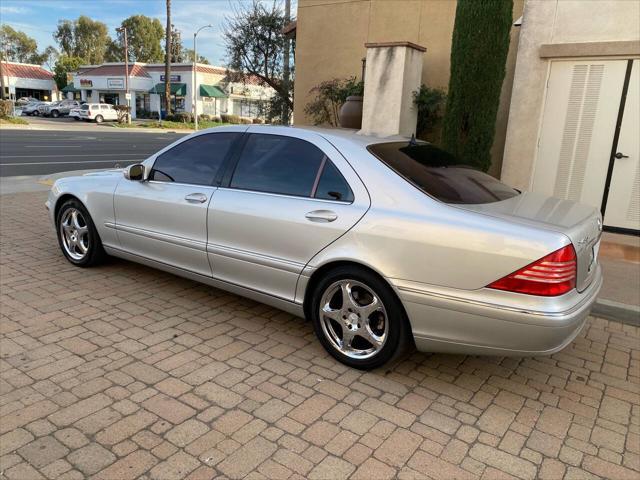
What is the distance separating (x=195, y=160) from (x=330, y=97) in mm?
6719

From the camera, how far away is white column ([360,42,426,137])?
333 inches

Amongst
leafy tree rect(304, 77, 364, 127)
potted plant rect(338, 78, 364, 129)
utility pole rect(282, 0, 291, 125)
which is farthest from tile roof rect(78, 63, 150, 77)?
potted plant rect(338, 78, 364, 129)

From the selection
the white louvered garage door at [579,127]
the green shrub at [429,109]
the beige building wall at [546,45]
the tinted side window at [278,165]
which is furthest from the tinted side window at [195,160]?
the green shrub at [429,109]

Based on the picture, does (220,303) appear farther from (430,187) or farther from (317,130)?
(430,187)

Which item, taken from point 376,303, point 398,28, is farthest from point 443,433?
point 398,28

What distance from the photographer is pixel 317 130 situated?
13.0 feet

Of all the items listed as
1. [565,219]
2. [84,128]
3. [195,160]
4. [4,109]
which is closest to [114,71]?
[84,128]

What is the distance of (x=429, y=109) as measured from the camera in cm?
895

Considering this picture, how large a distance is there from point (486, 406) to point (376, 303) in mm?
919

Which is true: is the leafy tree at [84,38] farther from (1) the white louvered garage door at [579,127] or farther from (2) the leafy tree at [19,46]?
(1) the white louvered garage door at [579,127]

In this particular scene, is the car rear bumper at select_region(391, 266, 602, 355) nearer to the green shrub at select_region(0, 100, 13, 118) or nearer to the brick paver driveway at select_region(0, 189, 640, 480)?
the brick paver driveway at select_region(0, 189, 640, 480)

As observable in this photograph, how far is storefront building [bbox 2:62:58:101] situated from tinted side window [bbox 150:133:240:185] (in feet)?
232

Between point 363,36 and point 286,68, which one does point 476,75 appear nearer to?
point 363,36

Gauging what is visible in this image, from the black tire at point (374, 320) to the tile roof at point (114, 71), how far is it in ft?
189
